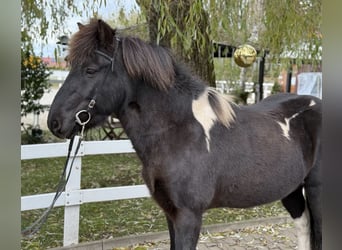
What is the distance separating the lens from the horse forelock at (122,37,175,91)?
1.76 m

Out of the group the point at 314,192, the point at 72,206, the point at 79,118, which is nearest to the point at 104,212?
the point at 72,206

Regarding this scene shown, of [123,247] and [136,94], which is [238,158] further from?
[123,247]

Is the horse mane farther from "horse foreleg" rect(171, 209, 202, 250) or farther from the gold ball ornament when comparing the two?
the gold ball ornament

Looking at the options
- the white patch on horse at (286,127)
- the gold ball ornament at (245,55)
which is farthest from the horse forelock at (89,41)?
the gold ball ornament at (245,55)

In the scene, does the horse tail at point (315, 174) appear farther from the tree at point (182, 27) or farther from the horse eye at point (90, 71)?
the horse eye at point (90, 71)

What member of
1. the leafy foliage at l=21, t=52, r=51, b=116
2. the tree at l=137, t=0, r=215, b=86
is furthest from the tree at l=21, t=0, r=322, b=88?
the leafy foliage at l=21, t=52, r=51, b=116

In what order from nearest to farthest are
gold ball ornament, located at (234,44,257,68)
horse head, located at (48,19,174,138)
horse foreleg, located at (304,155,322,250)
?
horse head, located at (48,19,174,138) < horse foreleg, located at (304,155,322,250) < gold ball ornament, located at (234,44,257,68)

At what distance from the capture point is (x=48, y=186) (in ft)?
15.0

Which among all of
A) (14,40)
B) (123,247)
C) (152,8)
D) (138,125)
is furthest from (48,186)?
(14,40)

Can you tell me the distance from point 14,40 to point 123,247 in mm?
2779

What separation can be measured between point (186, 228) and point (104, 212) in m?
2.44

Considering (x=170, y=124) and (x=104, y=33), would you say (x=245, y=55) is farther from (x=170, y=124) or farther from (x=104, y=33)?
(x=104, y=33)

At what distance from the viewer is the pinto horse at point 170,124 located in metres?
1.73

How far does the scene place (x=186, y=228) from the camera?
1.77 m
